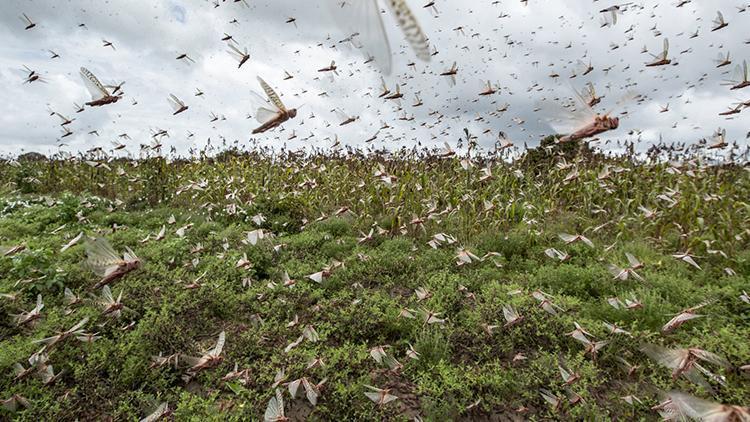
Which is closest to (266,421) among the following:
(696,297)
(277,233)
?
(696,297)

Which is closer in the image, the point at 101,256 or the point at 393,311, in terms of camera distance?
the point at 101,256

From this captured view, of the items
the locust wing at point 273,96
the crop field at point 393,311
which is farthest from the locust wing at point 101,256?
the locust wing at point 273,96

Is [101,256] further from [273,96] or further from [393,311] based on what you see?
[393,311]

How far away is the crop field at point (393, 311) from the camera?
2.65 meters

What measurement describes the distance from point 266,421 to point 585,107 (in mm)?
2170

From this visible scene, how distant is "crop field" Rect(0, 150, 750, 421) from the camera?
8.68 ft

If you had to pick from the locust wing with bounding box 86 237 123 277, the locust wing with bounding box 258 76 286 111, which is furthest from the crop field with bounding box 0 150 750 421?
the locust wing with bounding box 258 76 286 111

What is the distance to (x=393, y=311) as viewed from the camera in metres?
3.53

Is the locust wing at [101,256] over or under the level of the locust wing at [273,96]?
Answer: under

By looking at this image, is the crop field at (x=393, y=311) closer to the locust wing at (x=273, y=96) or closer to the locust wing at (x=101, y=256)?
the locust wing at (x=101, y=256)

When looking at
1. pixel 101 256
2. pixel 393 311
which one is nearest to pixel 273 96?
pixel 101 256

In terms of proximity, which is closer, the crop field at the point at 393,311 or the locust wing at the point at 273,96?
the locust wing at the point at 273,96

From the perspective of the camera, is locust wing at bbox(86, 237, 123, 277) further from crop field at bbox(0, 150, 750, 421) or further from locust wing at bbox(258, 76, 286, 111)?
locust wing at bbox(258, 76, 286, 111)

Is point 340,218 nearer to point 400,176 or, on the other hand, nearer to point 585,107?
point 400,176
